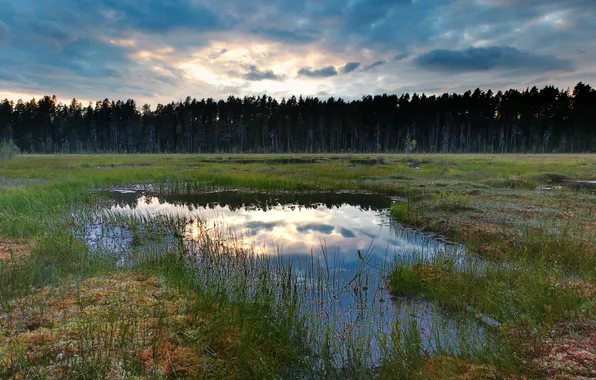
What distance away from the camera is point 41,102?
348 feet

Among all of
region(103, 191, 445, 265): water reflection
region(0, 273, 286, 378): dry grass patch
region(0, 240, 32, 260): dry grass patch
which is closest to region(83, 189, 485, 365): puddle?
region(103, 191, 445, 265): water reflection

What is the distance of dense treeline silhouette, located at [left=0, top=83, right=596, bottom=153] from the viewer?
88.6 meters

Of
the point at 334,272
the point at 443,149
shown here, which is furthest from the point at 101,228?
the point at 443,149

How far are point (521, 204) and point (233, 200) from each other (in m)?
15.7

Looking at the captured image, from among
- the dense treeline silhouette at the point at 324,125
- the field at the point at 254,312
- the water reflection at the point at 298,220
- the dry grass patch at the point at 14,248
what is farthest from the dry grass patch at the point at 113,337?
the dense treeline silhouette at the point at 324,125

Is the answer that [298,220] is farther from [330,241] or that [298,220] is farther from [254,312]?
[254,312]

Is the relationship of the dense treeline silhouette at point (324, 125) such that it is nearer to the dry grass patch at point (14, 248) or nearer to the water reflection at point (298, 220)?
the water reflection at point (298, 220)

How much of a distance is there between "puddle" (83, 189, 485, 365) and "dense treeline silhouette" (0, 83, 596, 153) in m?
74.2

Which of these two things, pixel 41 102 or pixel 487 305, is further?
pixel 41 102

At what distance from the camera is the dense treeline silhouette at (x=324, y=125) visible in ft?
291

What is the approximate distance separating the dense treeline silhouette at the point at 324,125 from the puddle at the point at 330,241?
244ft

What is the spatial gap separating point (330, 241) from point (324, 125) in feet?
286

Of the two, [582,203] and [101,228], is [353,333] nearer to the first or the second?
[101,228]

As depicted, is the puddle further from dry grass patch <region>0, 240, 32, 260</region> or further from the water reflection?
dry grass patch <region>0, 240, 32, 260</region>
